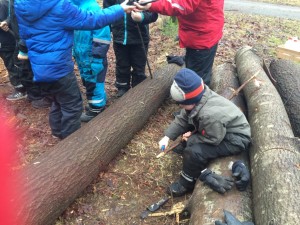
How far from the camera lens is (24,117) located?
5117mm

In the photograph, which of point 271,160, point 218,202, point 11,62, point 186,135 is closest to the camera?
point 218,202

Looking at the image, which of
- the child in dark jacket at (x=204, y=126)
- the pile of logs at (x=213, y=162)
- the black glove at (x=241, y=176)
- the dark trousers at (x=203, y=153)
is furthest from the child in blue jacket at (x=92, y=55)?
the black glove at (x=241, y=176)

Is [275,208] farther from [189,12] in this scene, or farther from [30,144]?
[30,144]

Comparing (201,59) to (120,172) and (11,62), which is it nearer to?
(120,172)

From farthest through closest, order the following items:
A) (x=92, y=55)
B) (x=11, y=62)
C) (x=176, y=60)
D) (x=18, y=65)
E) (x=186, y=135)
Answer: (x=176, y=60)
(x=11, y=62)
(x=18, y=65)
(x=92, y=55)
(x=186, y=135)

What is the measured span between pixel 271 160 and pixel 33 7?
112 inches

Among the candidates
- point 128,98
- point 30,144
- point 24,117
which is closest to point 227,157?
point 128,98

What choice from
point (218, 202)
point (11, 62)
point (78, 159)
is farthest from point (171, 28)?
point (218, 202)

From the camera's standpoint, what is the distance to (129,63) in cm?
540

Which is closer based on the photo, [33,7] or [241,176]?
[241,176]

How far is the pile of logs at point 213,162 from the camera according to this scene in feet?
9.72

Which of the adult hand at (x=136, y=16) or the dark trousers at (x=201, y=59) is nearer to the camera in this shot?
the adult hand at (x=136, y=16)

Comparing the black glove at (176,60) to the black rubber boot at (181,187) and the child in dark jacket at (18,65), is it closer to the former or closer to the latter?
the child in dark jacket at (18,65)

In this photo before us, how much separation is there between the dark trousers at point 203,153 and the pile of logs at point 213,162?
9cm
